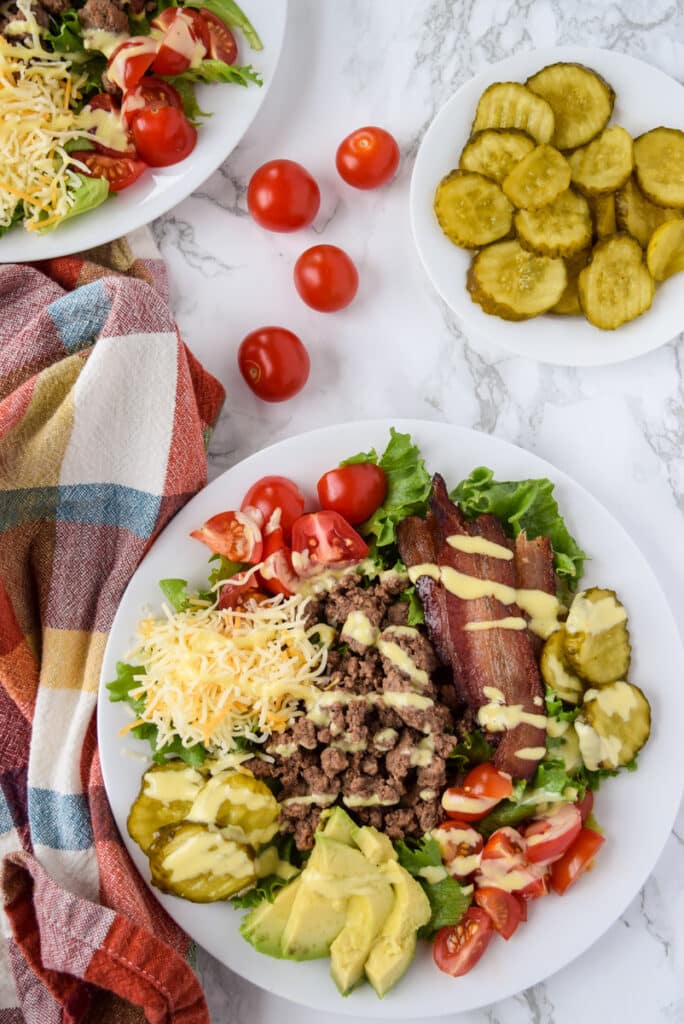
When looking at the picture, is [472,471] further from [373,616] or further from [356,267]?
[356,267]

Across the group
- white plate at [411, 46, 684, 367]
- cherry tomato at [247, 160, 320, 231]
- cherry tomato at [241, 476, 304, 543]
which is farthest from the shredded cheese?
cherry tomato at [247, 160, 320, 231]

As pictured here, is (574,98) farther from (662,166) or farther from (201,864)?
(201,864)

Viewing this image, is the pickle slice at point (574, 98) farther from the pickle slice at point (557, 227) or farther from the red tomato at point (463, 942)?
the red tomato at point (463, 942)

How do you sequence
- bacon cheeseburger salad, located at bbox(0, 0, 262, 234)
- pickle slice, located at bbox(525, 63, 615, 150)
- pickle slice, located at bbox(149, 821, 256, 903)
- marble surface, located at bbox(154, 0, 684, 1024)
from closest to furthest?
pickle slice, located at bbox(149, 821, 256, 903)
bacon cheeseburger salad, located at bbox(0, 0, 262, 234)
pickle slice, located at bbox(525, 63, 615, 150)
marble surface, located at bbox(154, 0, 684, 1024)

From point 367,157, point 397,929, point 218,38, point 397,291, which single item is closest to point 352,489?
point 397,291

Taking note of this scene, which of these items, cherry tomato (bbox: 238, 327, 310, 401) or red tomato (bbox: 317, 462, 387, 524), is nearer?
red tomato (bbox: 317, 462, 387, 524)

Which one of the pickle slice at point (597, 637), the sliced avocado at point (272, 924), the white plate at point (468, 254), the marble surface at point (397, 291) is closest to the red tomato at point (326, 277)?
the marble surface at point (397, 291)

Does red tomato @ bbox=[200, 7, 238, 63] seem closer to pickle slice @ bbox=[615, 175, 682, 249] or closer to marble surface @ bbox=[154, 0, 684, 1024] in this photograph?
marble surface @ bbox=[154, 0, 684, 1024]
